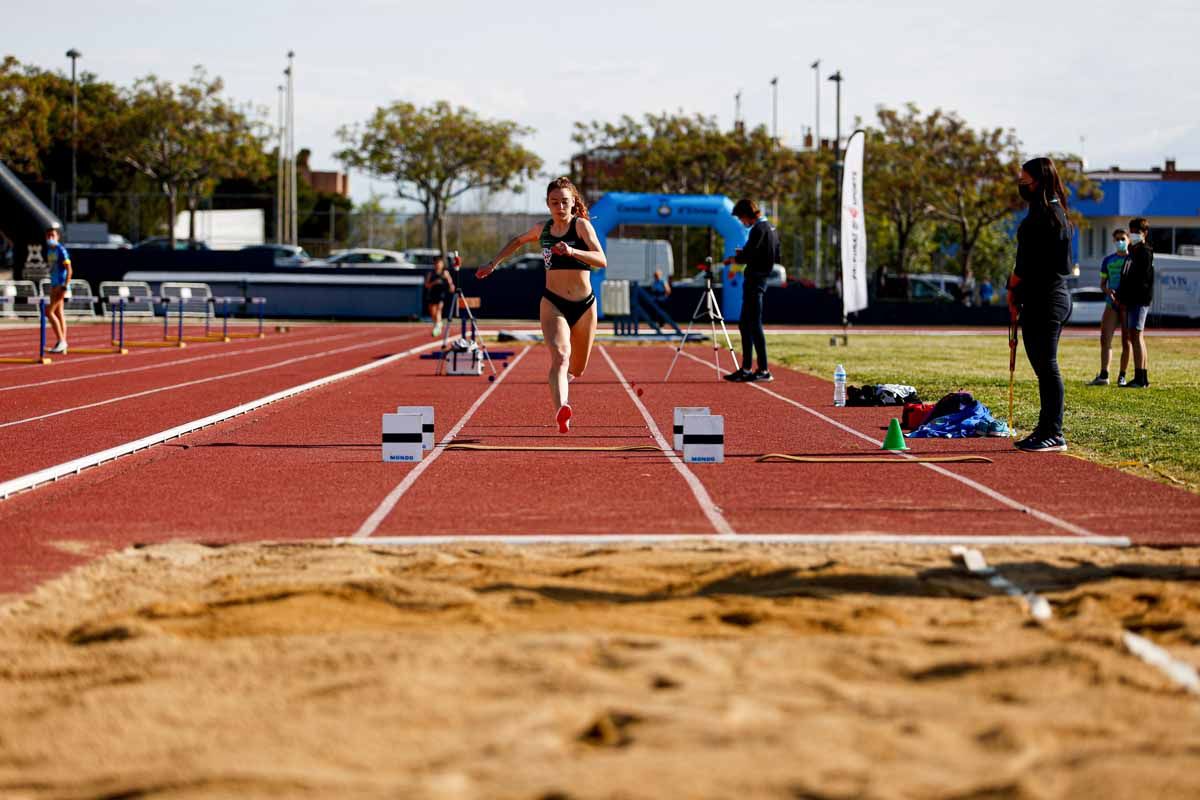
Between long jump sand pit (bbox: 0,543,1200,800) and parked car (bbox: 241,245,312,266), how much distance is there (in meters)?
44.8

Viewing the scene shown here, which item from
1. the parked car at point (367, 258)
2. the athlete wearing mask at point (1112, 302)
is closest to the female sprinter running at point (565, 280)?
the athlete wearing mask at point (1112, 302)

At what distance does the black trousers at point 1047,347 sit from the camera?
10250 mm

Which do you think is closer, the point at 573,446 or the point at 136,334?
the point at 573,446

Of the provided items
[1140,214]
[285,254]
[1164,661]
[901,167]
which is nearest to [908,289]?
[901,167]

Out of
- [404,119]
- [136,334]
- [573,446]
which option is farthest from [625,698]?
[404,119]

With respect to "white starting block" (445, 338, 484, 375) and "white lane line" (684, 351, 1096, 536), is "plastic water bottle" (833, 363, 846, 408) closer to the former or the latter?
"white lane line" (684, 351, 1096, 536)

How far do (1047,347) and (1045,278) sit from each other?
474mm

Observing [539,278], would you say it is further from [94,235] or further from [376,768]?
[376,768]

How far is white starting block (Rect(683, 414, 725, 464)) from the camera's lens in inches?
371

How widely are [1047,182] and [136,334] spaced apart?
2477cm

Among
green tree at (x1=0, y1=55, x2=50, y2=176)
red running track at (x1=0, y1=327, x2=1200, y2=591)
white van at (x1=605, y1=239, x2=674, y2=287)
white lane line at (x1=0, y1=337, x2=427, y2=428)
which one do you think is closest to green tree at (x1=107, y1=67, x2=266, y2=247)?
green tree at (x1=0, y1=55, x2=50, y2=176)

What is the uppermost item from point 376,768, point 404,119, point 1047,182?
point 404,119

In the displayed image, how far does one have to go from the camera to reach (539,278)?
46.5 metres

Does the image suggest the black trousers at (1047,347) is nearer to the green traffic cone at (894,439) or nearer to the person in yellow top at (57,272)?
the green traffic cone at (894,439)
